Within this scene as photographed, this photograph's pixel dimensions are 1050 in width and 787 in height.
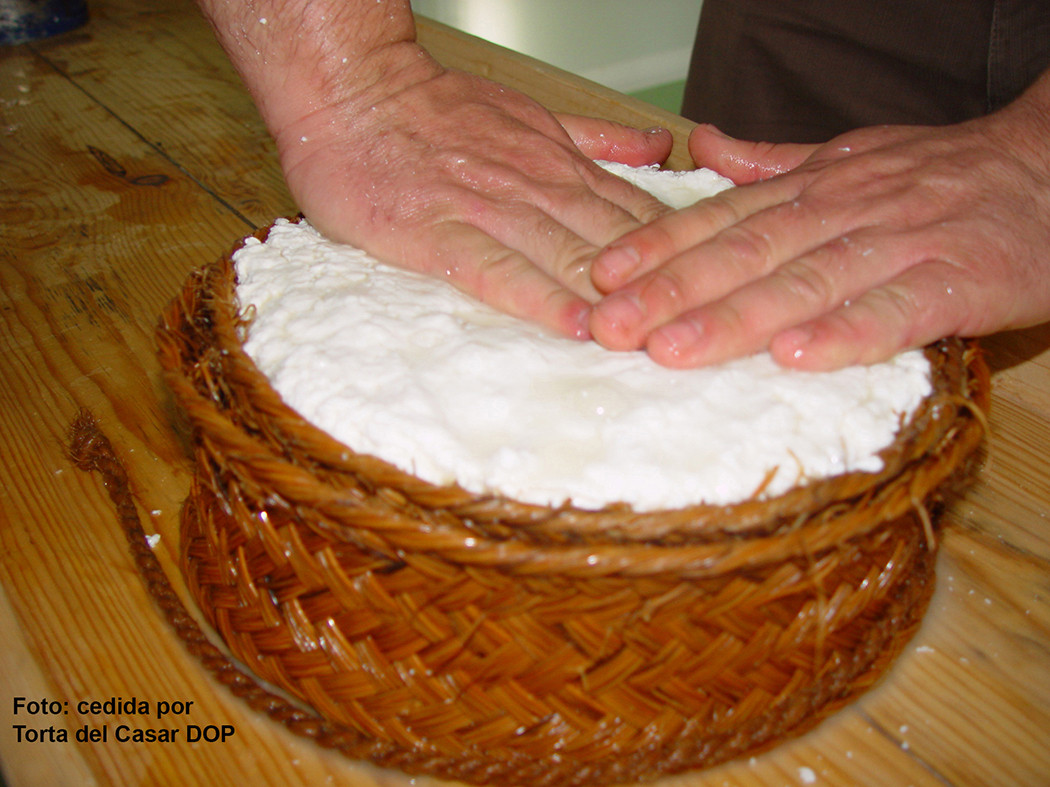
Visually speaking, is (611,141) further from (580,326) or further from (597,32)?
(597,32)

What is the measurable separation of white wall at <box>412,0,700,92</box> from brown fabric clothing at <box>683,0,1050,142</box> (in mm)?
2429

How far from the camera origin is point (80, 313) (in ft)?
3.69

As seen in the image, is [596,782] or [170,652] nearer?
[596,782]

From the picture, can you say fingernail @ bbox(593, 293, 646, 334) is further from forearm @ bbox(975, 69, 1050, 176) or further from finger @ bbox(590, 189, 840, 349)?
forearm @ bbox(975, 69, 1050, 176)

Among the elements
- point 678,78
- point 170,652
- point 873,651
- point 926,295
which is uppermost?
point 926,295

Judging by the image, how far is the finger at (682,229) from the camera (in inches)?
27.0

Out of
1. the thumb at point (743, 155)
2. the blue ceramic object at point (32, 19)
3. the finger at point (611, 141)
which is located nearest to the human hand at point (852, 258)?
the thumb at point (743, 155)

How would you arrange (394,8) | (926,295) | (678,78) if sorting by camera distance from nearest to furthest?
(926,295) < (394,8) < (678,78)

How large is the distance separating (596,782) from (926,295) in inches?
18.2

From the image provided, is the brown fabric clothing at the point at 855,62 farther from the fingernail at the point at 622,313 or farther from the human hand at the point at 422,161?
the fingernail at the point at 622,313

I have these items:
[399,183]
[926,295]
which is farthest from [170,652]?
[926,295]

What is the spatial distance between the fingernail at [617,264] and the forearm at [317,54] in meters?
0.36

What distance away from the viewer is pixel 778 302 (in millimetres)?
660

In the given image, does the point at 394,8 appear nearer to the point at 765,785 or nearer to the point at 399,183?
the point at 399,183
